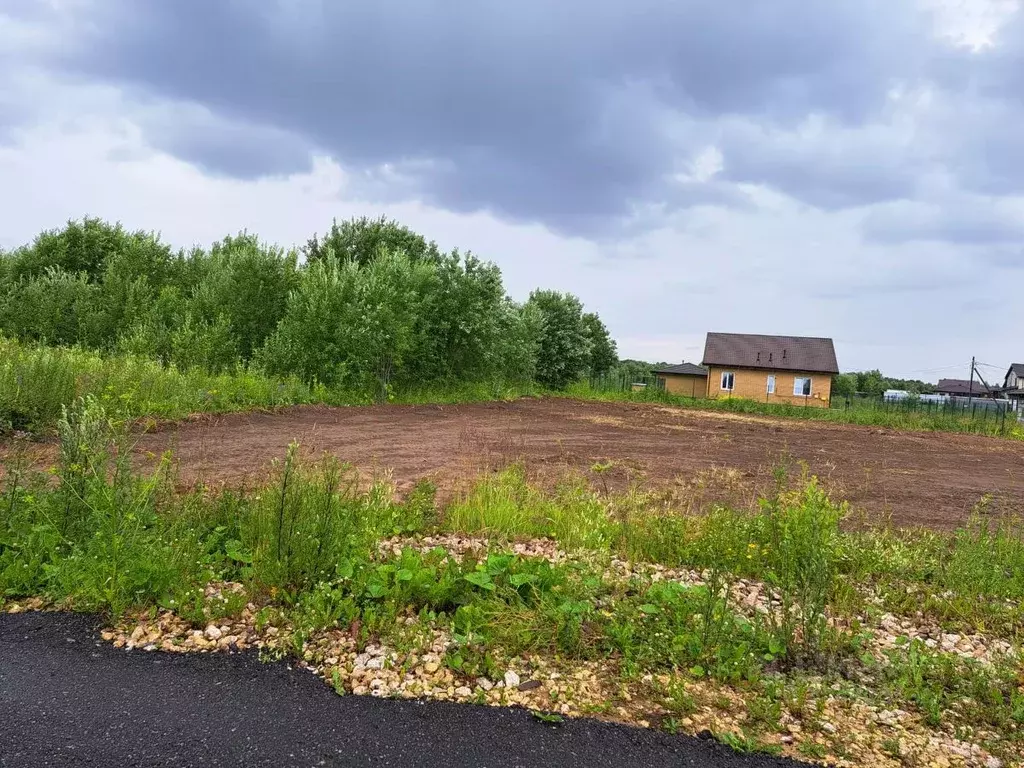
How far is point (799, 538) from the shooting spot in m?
3.51

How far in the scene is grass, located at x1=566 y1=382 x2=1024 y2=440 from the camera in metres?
22.5

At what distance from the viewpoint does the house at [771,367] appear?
124 feet

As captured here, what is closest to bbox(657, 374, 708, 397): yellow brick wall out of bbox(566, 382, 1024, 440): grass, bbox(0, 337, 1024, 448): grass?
bbox(566, 382, 1024, 440): grass

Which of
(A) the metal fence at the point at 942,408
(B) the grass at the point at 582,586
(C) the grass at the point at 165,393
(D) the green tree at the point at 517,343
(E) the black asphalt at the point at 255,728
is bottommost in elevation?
(E) the black asphalt at the point at 255,728

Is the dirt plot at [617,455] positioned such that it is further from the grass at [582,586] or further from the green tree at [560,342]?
the green tree at [560,342]

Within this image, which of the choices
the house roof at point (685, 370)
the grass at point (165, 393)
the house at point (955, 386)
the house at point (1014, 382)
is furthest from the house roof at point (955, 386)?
the grass at point (165, 393)

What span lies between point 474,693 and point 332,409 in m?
13.3

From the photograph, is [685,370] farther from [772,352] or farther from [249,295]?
[249,295]

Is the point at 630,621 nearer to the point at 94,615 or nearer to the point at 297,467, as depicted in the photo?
the point at 297,467

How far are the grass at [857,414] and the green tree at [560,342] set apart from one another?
1.18 metres

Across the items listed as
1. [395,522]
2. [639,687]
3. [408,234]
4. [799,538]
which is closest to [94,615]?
[395,522]

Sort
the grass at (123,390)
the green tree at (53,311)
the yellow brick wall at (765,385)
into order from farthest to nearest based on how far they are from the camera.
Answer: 1. the yellow brick wall at (765,385)
2. the green tree at (53,311)
3. the grass at (123,390)

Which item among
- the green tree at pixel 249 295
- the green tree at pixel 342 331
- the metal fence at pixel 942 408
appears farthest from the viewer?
the metal fence at pixel 942 408

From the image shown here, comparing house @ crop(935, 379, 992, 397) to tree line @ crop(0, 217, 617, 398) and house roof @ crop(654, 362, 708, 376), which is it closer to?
house roof @ crop(654, 362, 708, 376)
